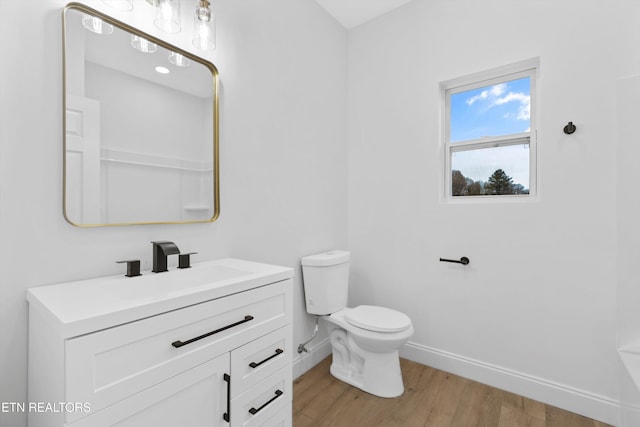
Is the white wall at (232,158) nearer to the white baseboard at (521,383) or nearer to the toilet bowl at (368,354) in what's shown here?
the toilet bowl at (368,354)

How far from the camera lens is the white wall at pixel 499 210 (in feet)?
5.43

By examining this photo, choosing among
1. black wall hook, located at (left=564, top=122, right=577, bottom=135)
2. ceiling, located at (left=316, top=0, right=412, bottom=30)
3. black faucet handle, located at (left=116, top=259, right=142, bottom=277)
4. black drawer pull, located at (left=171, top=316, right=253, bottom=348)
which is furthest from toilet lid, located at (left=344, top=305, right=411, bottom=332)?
ceiling, located at (left=316, top=0, right=412, bottom=30)

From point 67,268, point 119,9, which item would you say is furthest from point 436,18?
point 67,268

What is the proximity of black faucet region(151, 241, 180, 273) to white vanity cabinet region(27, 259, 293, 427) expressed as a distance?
32 millimetres

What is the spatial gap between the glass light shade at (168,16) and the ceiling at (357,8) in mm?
1363

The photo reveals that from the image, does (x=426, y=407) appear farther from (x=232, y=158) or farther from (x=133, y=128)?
(x=133, y=128)

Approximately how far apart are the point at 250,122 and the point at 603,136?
1.96 meters

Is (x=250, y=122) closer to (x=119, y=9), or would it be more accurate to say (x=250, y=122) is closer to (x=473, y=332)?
(x=119, y=9)

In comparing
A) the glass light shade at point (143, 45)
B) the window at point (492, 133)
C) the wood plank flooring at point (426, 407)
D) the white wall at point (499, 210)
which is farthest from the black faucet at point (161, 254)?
the window at point (492, 133)

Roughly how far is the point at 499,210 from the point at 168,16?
83.1 inches

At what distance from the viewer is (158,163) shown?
1382 millimetres

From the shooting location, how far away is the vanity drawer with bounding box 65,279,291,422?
0.72 meters

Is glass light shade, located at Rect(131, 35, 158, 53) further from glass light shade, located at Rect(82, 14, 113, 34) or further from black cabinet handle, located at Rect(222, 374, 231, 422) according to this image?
black cabinet handle, located at Rect(222, 374, 231, 422)

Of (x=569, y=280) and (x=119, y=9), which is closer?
(x=119, y=9)
